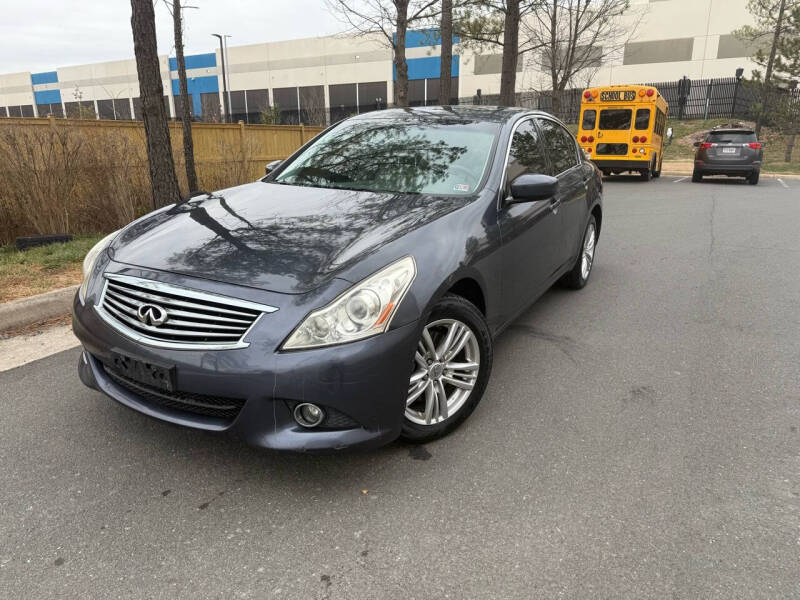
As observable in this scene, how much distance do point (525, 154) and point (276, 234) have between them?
2.05m

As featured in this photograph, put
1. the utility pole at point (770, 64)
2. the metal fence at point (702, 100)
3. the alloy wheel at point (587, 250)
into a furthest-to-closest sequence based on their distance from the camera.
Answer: the metal fence at point (702, 100)
the utility pole at point (770, 64)
the alloy wheel at point (587, 250)

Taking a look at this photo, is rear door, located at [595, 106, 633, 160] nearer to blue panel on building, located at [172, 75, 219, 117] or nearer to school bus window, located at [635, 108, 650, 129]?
school bus window, located at [635, 108, 650, 129]

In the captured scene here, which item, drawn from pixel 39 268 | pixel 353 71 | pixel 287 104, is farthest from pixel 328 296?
pixel 287 104

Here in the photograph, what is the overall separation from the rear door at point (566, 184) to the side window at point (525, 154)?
21 cm

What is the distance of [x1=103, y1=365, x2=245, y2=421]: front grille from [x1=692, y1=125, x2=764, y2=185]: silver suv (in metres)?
18.7

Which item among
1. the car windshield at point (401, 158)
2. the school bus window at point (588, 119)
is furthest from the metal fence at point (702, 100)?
the car windshield at point (401, 158)

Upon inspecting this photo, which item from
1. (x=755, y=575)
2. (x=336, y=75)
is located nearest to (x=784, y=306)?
(x=755, y=575)

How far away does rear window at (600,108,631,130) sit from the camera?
705 inches

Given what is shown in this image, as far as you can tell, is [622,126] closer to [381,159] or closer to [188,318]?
[381,159]

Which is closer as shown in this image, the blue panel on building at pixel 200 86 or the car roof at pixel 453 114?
the car roof at pixel 453 114

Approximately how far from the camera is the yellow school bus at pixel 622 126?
17719mm

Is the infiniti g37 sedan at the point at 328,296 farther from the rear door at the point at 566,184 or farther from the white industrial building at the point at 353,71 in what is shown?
the white industrial building at the point at 353,71

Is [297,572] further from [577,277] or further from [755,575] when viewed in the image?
[577,277]

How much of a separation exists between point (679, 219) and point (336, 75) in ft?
133
